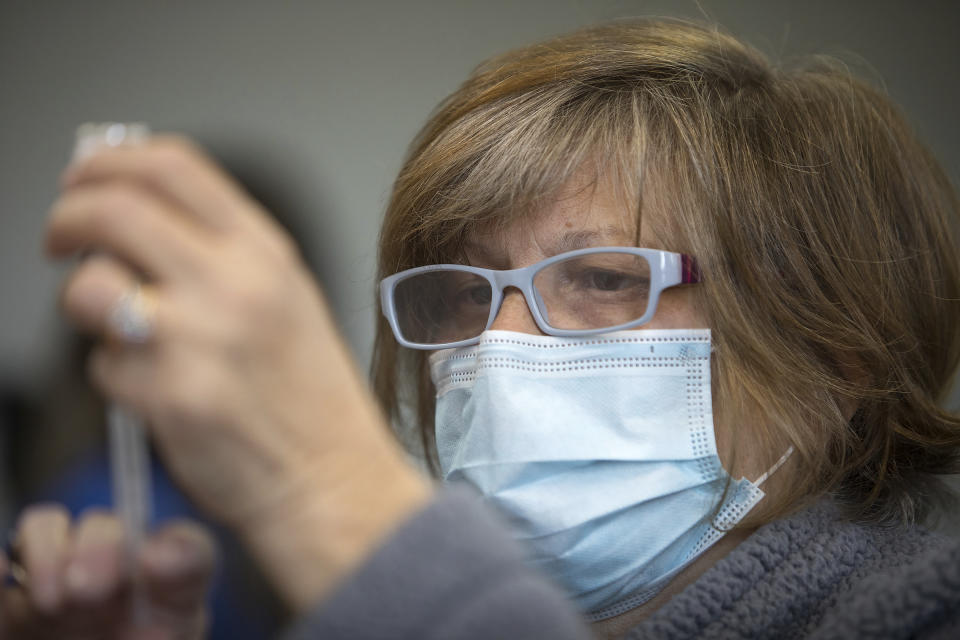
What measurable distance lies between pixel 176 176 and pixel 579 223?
2.45 feet

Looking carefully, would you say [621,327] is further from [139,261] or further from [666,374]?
[139,261]

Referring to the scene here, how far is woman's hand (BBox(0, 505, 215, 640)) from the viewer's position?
2.18 feet

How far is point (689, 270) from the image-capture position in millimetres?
1188

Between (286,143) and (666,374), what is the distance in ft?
4.95

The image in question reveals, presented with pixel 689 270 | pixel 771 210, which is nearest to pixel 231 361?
pixel 689 270

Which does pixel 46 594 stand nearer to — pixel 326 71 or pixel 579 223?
pixel 579 223

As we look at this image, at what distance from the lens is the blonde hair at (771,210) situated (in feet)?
3.97

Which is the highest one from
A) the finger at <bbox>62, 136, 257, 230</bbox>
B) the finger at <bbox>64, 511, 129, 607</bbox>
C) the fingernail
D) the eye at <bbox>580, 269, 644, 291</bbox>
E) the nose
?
the finger at <bbox>62, 136, 257, 230</bbox>

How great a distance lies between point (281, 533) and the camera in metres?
0.58

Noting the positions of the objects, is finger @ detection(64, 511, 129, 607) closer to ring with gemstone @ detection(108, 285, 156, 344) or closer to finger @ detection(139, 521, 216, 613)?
finger @ detection(139, 521, 216, 613)

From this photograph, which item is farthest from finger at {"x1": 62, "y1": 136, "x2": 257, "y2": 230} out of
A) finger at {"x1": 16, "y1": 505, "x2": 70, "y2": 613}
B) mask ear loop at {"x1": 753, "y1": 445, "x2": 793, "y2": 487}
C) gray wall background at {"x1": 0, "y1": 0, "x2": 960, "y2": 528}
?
gray wall background at {"x1": 0, "y1": 0, "x2": 960, "y2": 528}

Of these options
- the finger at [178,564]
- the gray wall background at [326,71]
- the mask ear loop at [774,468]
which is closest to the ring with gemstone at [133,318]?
the finger at [178,564]

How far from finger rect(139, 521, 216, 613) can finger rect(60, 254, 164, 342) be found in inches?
Result: 7.9

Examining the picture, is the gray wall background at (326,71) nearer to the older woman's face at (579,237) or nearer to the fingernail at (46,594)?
the older woman's face at (579,237)
